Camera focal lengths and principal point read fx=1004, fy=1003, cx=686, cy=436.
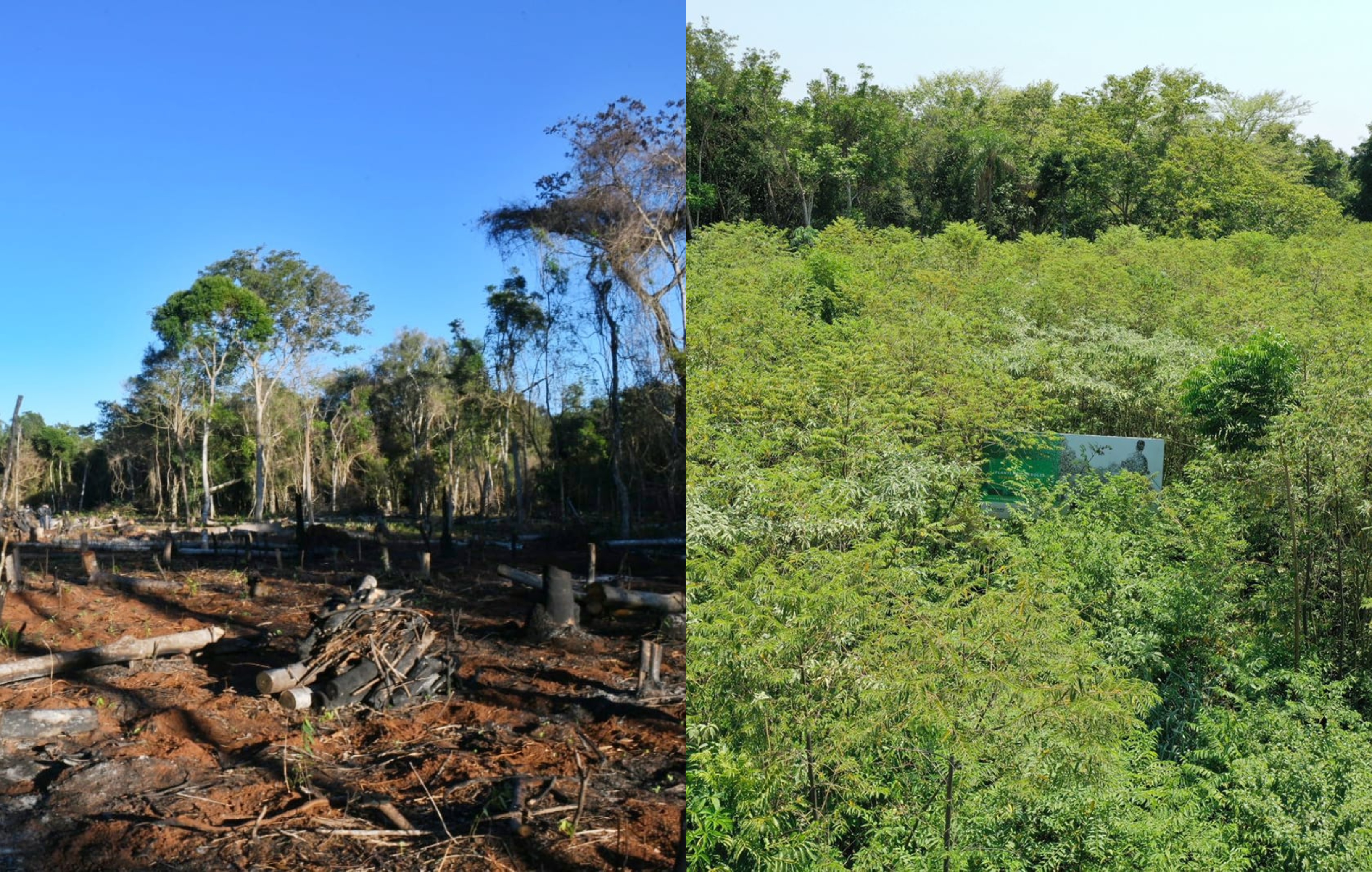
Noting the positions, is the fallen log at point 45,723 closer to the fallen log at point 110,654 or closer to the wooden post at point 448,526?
the fallen log at point 110,654

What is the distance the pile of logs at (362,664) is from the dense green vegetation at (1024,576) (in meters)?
1.07

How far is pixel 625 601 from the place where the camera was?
4.75 meters

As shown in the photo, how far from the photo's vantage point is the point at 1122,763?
3600 mm

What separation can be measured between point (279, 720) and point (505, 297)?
3618 millimetres

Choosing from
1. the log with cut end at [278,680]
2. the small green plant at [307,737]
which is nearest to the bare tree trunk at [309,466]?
the log with cut end at [278,680]

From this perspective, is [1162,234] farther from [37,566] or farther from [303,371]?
[37,566]

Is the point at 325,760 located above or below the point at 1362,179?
below

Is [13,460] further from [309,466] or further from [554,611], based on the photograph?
[554,611]

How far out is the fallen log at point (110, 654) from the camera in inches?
135

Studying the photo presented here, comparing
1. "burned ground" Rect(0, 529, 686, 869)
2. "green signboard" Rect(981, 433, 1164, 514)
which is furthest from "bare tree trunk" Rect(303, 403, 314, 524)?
"green signboard" Rect(981, 433, 1164, 514)

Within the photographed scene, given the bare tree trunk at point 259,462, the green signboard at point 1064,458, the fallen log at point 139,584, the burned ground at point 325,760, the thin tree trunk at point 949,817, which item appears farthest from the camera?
the green signboard at point 1064,458

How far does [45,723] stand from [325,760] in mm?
907

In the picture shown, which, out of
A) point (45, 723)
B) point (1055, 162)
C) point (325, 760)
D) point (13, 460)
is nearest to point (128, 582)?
point (13, 460)

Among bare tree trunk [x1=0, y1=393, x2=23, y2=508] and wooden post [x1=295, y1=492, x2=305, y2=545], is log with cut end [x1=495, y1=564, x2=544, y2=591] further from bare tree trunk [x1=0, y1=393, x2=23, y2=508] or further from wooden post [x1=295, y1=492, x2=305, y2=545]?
bare tree trunk [x1=0, y1=393, x2=23, y2=508]
